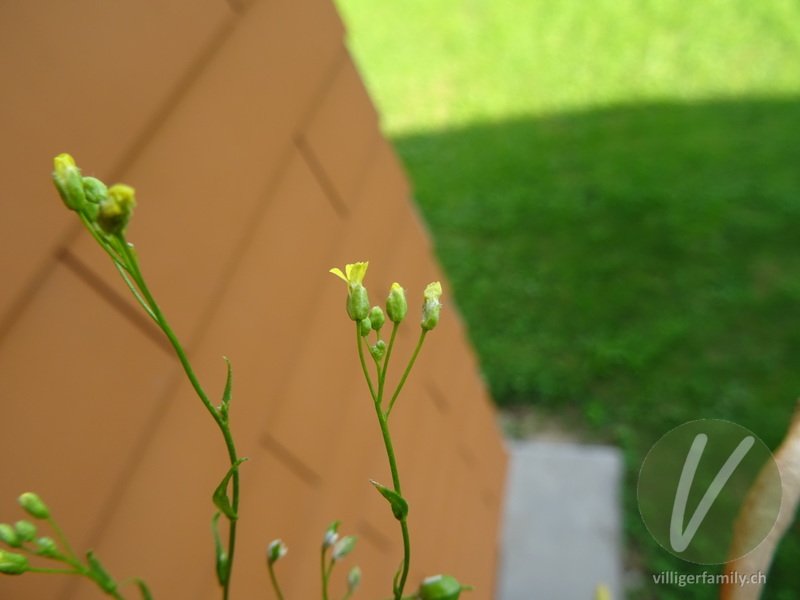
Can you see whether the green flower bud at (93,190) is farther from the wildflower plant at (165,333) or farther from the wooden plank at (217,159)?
the wooden plank at (217,159)

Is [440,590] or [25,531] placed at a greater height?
[25,531]

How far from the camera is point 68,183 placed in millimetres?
370

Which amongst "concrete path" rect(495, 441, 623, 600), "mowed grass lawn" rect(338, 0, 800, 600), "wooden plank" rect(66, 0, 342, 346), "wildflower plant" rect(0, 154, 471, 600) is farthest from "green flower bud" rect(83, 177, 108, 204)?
"concrete path" rect(495, 441, 623, 600)

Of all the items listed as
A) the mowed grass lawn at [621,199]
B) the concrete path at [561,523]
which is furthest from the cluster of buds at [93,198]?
the concrete path at [561,523]

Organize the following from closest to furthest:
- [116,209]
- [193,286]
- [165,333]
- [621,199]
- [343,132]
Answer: [116,209] < [165,333] < [193,286] < [343,132] < [621,199]

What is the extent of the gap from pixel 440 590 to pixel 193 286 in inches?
17.6

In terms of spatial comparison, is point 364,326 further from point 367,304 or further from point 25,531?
point 25,531

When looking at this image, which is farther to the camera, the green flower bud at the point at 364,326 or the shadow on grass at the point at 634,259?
the shadow on grass at the point at 634,259

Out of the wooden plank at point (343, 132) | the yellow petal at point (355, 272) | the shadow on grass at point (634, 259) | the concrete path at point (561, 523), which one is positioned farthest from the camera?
the shadow on grass at point (634, 259)

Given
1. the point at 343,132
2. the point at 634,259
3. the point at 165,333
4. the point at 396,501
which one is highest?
the point at 165,333

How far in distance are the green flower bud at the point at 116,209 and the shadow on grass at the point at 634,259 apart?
189cm

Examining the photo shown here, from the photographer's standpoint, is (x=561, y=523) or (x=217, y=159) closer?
(x=217, y=159)

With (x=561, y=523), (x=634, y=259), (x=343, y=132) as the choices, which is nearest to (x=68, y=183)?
(x=343, y=132)

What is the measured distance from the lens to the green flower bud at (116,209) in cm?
34
